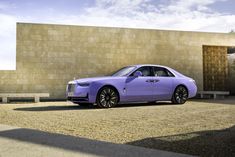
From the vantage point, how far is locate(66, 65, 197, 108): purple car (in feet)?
40.1

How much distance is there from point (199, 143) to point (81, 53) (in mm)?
11615

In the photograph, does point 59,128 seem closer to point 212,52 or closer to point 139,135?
point 139,135

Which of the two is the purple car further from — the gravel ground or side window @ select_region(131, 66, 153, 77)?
the gravel ground

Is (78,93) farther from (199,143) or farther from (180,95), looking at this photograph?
(199,143)

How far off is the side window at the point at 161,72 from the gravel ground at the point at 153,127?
3.53 metres

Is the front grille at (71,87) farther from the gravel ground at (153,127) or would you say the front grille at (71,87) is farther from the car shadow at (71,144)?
the car shadow at (71,144)

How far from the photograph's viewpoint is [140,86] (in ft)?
43.2

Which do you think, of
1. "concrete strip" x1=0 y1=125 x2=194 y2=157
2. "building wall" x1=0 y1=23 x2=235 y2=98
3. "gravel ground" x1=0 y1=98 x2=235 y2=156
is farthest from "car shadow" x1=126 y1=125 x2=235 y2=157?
"building wall" x1=0 y1=23 x2=235 y2=98

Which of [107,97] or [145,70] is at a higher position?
[145,70]

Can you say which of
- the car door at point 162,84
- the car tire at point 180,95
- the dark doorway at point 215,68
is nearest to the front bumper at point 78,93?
the car door at point 162,84

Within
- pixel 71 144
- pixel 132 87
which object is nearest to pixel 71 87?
pixel 132 87

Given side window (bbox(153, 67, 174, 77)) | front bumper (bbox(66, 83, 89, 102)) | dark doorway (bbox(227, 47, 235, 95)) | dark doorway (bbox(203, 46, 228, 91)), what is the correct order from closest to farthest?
front bumper (bbox(66, 83, 89, 102)), side window (bbox(153, 67, 174, 77)), dark doorway (bbox(203, 46, 228, 91)), dark doorway (bbox(227, 47, 235, 95))

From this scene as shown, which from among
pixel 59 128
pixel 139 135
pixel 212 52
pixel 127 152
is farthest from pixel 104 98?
pixel 212 52

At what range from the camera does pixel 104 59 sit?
1755cm
